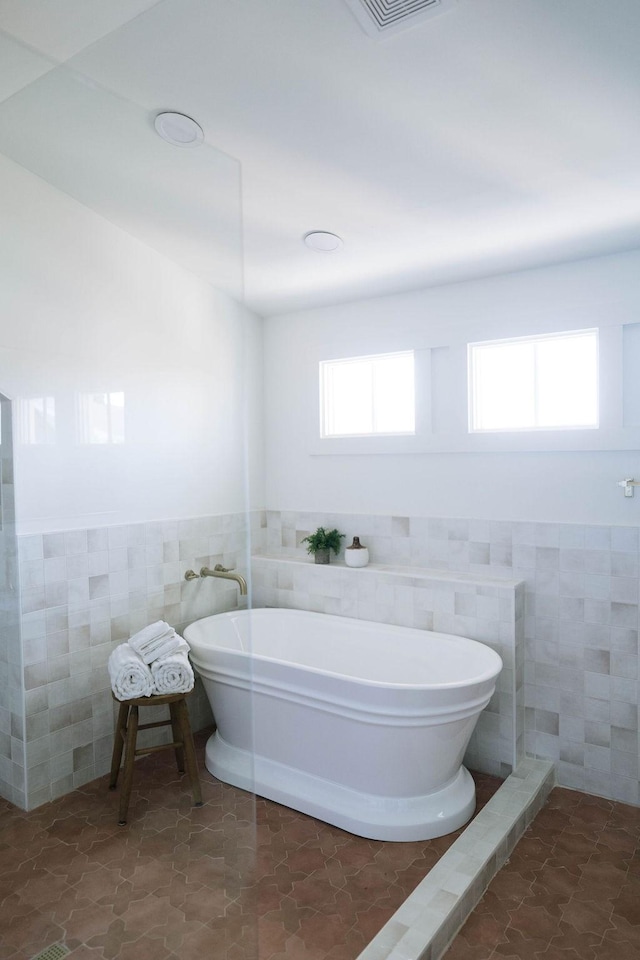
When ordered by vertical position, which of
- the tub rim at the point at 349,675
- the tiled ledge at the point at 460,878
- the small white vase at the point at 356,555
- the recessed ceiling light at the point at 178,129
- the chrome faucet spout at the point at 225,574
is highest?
the recessed ceiling light at the point at 178,129

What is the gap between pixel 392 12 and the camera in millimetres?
1585

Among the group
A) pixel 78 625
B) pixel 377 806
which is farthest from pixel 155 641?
pixel 377 806

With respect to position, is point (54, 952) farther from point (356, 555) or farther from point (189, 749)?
point (356, 555)

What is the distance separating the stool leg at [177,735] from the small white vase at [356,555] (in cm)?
197

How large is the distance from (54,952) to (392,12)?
2500 mm

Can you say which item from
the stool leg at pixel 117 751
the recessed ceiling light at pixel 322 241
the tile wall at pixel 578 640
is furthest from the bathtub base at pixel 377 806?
the recessed ceiling light at pixel 322 241

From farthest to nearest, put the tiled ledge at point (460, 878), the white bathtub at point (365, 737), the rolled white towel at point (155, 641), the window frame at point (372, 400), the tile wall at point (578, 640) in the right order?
the window frame at point (372, 400), the tile wall at point (578, 640), the white bathtub at point (365, 737), the tiled ledge at point (460, 878), the rolled white towel at point (155, 641)

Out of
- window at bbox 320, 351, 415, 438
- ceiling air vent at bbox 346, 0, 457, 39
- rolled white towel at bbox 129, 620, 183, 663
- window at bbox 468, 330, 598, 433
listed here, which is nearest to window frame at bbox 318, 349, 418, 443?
window at bbox 320, 351, 415, 438

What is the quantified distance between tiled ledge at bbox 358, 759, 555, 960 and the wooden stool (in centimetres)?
86

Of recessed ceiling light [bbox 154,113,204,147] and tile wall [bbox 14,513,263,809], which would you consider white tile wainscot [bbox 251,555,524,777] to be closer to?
tile wall [bbox 14,513,263,809]

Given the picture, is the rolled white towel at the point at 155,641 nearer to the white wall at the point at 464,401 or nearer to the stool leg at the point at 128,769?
the stool leg at the point at 128,769

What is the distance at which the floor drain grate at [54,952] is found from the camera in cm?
139

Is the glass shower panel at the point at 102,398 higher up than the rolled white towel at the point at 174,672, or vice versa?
the glass shower panel at the point at 102,398

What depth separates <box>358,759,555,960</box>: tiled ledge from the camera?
197 centimetres
